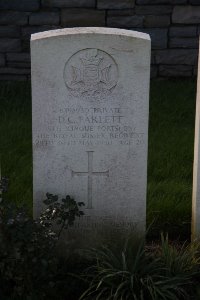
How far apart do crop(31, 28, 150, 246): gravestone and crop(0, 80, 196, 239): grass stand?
0.54 meters

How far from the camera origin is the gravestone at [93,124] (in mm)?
3680

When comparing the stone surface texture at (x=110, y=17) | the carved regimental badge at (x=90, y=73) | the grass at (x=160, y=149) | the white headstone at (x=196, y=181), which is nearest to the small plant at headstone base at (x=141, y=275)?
the white headstone at (x=196, y=181)

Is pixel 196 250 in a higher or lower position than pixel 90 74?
lower

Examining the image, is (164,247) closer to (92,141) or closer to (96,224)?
(96,224)

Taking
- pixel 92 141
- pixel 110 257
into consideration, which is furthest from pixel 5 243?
pixel 92 141

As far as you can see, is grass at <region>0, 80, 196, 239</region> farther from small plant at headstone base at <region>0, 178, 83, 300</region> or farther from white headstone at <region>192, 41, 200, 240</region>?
small plant at headstone base at <region>0, 178, 83, 300</region>

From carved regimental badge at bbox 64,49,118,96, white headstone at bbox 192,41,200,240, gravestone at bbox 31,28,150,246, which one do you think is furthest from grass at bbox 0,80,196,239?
carved regimental badge at bbox 64,49,118,96

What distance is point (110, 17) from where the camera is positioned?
7.27m

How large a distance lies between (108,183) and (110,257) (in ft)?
1.69

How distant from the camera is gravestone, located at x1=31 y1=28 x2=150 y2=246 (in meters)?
3.68

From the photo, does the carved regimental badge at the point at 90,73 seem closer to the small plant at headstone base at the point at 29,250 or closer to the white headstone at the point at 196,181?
the white headstone at the point at 196,181

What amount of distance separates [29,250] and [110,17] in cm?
449

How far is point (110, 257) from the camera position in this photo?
11.8 ft

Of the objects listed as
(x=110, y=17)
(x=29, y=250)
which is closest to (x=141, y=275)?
(x=29, y=250)
